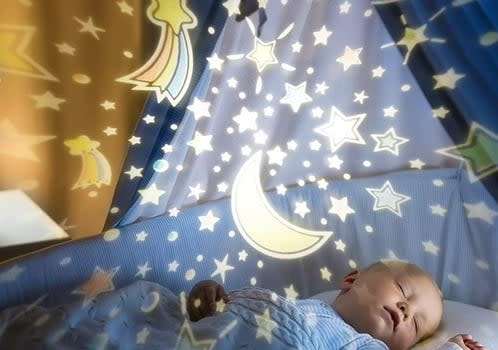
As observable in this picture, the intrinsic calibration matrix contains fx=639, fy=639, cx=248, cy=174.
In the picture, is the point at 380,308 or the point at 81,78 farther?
the point at 380,308

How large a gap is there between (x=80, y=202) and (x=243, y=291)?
332mm

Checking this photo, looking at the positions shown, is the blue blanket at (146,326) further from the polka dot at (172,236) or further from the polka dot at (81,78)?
the polka dot at (81,78)

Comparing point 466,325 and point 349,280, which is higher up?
point 349,280

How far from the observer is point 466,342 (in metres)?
1.12

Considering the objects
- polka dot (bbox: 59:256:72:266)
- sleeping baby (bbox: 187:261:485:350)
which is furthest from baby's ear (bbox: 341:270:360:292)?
polka dot (bbox: 59:256:72:266)

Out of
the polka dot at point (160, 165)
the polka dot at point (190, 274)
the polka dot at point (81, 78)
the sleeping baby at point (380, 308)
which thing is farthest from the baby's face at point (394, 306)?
the polka dot at point (81, 78)

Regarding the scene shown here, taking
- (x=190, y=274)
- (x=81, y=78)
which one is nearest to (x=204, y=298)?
(x=190, y=274)

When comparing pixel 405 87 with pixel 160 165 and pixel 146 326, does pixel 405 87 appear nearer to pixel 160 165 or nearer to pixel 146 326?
pixel 160 165

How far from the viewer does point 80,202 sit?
108 centimetres

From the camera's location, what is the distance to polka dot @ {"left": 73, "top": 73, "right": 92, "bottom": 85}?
40.0 inches

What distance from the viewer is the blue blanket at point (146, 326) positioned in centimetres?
97

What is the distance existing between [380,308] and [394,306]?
0.03 meters

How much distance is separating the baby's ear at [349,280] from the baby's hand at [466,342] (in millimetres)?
229

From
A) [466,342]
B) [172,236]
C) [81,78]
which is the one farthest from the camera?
[172,236]
